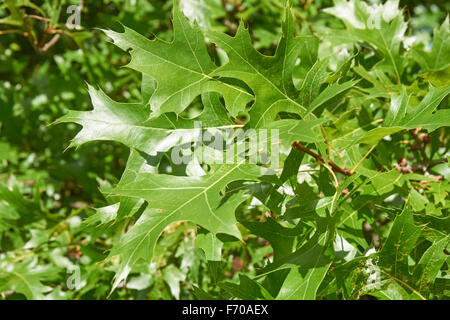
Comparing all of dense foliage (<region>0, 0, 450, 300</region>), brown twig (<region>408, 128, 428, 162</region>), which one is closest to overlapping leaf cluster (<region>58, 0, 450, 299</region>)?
dense foliage (<region>0, 0, 450, 300</region>)

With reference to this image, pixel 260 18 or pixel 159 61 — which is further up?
pixel 159 61

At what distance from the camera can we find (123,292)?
6.21 feet

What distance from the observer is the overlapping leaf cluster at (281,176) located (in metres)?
1.01

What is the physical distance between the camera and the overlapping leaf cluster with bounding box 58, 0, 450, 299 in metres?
1.01

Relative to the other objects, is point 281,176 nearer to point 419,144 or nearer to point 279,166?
point 279,166

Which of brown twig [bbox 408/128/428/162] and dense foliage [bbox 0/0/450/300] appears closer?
dense foliage [bbox 0/0/450/300]

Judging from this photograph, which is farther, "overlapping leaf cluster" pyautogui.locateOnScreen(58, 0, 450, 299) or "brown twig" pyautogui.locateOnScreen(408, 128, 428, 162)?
"brown twig" pyautogui.locateOnScreen(408, 128, 428, 162)

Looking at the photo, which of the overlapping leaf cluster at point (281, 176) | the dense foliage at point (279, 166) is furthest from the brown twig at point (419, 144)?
the overlapping leaf cluster at point (281, 176)

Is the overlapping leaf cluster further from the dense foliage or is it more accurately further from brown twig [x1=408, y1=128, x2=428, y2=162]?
brown twig [x1=408, y1=128, x2=428, y2=162]

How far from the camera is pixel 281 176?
3.58 ft

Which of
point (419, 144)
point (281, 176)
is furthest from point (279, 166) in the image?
point (419, 144)

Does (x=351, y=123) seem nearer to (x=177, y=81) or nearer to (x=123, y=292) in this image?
(x=177, y=81)
